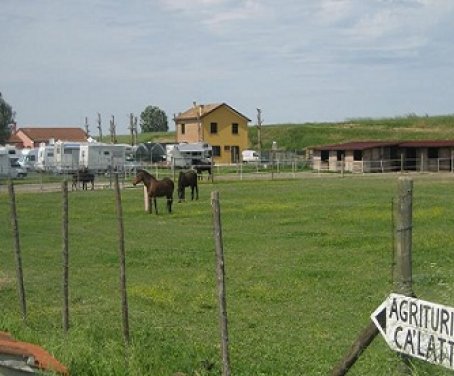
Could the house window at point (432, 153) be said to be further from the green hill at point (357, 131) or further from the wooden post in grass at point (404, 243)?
the wooden post in grass at point (404, 243)

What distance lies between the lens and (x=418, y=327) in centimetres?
499

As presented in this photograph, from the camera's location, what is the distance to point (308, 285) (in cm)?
1366

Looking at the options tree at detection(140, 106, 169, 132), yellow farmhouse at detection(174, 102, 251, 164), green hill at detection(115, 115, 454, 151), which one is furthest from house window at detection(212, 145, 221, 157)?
tree at detection(140, 106, 169, 132)

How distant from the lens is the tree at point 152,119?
168 m

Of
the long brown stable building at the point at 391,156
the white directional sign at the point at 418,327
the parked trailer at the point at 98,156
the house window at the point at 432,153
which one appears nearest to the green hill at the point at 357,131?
the long brown stable building at the point at 391,156

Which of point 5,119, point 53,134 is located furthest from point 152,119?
point 5,119

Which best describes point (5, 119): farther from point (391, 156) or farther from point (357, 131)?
point (391, 156)

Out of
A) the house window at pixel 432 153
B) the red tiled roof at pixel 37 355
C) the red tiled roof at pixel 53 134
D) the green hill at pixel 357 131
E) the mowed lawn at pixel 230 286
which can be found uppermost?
the red tiled roof at pixel 53 134

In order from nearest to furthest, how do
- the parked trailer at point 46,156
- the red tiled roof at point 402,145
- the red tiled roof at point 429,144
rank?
the red tiled roof at point 429,144 → the red tiled roof at point 402,145 → the parked trailer at point 46,156

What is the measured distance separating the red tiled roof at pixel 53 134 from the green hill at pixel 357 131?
2131 cm

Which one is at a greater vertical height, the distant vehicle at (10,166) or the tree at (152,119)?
the tree at (152,119)

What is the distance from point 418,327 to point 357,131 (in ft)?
314

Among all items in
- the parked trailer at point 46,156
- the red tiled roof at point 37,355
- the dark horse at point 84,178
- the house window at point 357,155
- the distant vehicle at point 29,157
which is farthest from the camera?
the distant vehicle at point 29,157

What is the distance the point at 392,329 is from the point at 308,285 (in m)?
8.44
